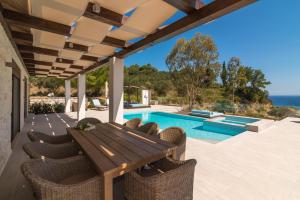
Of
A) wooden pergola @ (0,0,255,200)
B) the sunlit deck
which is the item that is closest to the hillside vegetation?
the sunlit deck

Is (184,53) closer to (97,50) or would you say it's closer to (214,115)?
(214,115)

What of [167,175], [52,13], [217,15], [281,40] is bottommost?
[167,175]

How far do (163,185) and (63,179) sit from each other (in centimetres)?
127

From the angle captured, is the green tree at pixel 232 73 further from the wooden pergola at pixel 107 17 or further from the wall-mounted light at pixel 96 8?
the wall-mounted light at pixel 96 8

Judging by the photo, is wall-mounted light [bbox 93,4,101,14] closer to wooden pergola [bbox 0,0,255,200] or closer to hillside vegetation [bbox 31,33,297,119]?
wooden pergola [bbox 0,0,255,200]

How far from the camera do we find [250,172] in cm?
285

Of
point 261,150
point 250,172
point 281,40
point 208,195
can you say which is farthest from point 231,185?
point 281,40

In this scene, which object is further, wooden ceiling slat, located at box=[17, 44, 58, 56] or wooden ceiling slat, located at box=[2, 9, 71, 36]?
wooden ceiling slat, located at box=[17, 44, 58, 56]

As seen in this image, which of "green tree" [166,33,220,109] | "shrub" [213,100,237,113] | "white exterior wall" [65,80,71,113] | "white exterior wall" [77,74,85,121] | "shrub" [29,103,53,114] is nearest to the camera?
"white exterior wall" [77,74,85,121]

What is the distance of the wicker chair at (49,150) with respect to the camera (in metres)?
2.16

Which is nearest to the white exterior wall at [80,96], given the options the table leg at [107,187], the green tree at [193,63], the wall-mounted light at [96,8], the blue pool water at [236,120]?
the wall-mounted light at [96,8]

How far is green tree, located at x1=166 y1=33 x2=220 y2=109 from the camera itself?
39.2 feet

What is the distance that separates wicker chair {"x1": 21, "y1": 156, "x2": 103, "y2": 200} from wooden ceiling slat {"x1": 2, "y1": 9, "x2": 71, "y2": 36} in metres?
2.27

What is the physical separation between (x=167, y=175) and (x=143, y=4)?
7.53 feet
